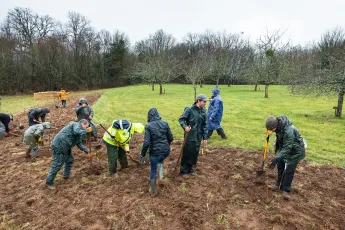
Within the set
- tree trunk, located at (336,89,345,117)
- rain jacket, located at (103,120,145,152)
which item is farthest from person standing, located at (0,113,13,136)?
tree trunk, located at (336,89,345,117)

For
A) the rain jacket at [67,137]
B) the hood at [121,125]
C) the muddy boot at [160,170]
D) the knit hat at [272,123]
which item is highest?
the knit hat at [272,123]

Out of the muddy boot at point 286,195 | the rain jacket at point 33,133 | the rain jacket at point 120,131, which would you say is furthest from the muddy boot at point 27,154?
the muddy boot at point 286,195

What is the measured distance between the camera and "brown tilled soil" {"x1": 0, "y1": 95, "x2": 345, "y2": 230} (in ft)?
15.6

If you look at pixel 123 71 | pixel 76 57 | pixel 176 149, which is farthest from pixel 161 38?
pixel 176 149

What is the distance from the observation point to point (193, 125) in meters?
6.13

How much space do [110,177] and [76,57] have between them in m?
46.0

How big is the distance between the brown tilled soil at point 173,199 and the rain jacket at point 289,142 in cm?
103

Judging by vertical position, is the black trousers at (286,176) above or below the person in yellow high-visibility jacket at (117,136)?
below

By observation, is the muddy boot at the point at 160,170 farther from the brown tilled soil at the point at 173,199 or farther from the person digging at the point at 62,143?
the person digging at the point at 62,143

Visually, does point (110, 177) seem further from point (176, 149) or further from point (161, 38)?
point (161, 38)

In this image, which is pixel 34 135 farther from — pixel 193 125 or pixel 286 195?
pixel 286 195

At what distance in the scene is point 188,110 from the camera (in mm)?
6133

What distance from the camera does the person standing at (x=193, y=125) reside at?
6125 millimetres

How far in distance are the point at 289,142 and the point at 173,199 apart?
2764 mm
